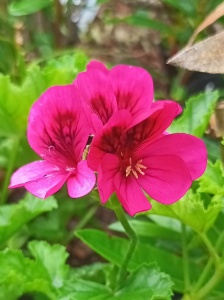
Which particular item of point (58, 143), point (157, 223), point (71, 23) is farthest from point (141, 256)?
point (71, 23)

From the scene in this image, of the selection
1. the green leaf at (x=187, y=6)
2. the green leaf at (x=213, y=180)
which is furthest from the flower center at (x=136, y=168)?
the green leaf at (x=187, y=6)

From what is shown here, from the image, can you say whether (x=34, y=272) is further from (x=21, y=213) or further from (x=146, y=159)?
(x=146, y=159)

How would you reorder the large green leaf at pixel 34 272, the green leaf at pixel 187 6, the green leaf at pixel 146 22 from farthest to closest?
1. the green leaf at pixel 146 22
2. the green leaf at pixel 187 6
3. the large green leaf at pixel 34 272

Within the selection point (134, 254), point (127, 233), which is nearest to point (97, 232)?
point (134, 254)

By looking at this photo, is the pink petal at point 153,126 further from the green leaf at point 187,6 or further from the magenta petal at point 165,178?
the green leaf at point 187,6

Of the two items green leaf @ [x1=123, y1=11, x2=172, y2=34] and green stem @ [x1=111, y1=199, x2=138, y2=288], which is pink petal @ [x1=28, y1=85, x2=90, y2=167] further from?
green leaf @ [x1=123, y1=11, x2=172, y2=34]

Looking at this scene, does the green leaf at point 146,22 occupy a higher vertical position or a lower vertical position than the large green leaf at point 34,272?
higher
